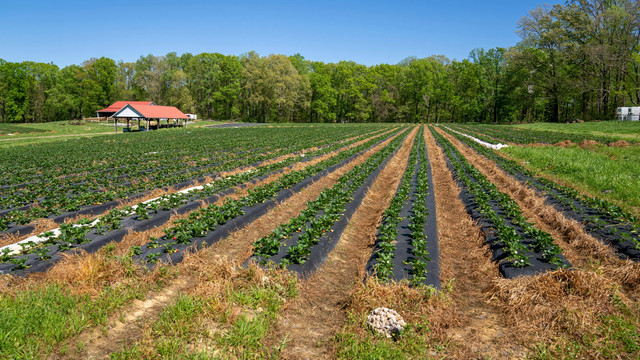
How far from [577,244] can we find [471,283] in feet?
11.1

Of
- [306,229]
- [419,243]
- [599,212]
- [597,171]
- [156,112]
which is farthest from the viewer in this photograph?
[156,112]

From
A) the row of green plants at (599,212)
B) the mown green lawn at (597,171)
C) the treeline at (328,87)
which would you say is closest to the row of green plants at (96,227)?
the row of green plants at (599,212)

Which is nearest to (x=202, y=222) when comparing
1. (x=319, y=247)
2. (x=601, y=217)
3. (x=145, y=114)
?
(x=319, y=247)

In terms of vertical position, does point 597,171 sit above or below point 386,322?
above

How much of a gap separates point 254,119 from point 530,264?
307 feet

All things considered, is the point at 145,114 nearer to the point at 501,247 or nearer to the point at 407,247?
the point at 407,247

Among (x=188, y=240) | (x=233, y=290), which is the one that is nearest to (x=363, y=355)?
(x=233, y=290)

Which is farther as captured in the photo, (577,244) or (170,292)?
(577,244)

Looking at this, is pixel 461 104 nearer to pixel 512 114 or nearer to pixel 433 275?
pixel 512 114

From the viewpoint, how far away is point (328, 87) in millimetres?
91375

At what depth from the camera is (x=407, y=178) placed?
44.8 feet

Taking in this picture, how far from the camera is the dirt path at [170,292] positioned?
3971 mm

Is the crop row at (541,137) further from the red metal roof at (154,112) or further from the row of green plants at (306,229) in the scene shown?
the red metal roof at (154,112)

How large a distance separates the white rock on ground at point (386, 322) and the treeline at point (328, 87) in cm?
7288
